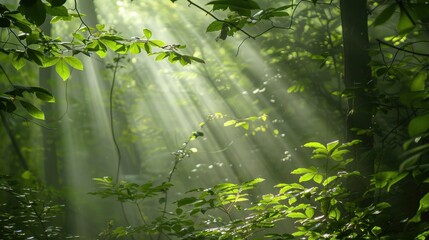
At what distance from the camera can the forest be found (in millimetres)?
1589

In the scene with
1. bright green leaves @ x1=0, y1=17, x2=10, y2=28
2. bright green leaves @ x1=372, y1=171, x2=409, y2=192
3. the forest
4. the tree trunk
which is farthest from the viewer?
the tree trunk

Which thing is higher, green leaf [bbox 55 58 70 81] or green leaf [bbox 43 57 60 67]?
green leaf [bbox 43 57 60 67]

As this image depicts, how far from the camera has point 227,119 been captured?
7.14 meters

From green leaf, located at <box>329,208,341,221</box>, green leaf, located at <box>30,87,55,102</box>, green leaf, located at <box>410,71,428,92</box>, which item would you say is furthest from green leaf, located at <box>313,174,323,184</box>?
green leaf, located at <box>30,87,55,102</box>

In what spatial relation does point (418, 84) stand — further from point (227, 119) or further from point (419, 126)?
point (227, 119)

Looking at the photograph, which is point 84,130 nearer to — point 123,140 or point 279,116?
point 123,140

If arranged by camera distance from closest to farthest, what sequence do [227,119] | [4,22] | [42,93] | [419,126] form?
[419,126] < [4,22] < [42,93] < [227,119]

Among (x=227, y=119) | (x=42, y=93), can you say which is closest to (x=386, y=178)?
(x=42, y=93)

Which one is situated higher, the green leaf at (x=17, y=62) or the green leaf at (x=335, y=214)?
the green leaf at (x=17, y=62)

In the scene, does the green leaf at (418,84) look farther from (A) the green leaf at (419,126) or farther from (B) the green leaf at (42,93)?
(B) the green leaf at (42,93)

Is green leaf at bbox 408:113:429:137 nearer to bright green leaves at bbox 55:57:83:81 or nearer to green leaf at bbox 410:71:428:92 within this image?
green leaf at bbox 410:71:428:92

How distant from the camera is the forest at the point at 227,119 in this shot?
5.21 feet

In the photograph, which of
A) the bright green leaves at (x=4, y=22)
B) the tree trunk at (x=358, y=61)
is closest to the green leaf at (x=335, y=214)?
the tree trunk at (x=358, y=61)

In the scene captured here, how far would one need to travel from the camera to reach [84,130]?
28.9 ft
